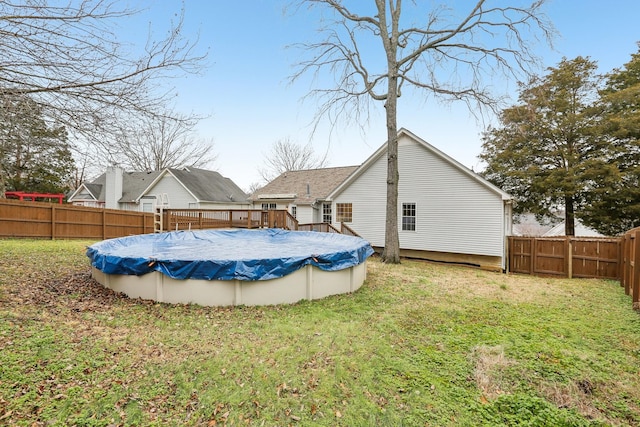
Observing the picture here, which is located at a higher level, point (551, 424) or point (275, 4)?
point (275, 4)

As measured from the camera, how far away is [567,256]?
33.2 feet

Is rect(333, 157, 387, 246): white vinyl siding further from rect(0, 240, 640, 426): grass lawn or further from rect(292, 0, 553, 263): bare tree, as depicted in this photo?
rect(0, 240, 640, 426): grass lawn

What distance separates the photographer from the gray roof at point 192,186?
21172mm

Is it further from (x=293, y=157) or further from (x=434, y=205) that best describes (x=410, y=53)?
(x=293, y=157)

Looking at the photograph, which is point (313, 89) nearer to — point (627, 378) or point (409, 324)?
point (409, 324)

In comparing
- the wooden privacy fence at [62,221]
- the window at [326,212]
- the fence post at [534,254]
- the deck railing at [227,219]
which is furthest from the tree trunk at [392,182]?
the wooden privacy fence at [62,221]

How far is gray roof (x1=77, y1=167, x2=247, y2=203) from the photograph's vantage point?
21.2m

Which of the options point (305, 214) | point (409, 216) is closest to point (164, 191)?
point (305, 214)

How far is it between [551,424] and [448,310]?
8.68 ft

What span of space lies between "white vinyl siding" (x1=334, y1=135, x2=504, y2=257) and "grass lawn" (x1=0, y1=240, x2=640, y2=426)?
6831mm

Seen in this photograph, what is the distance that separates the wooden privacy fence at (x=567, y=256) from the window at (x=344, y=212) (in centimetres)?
702

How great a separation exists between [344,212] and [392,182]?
16.2 feet

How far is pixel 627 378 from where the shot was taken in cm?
300

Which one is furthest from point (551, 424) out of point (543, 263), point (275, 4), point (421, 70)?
point (275, 4)
